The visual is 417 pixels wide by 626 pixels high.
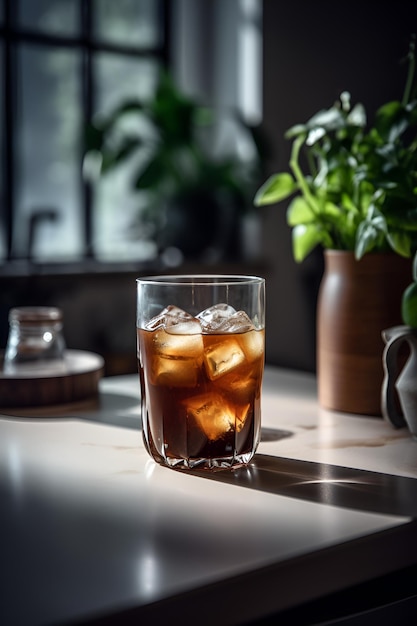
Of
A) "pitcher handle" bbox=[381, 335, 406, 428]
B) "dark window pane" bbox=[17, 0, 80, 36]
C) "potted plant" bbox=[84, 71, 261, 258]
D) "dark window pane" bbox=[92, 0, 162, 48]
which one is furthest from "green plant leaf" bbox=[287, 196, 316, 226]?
"dark window pane" bbox=[92, 0, 162, 48]

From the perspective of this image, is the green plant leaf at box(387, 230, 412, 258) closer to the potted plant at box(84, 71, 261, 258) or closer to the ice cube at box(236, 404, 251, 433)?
the ice cube at box(236, 404, 251, 433)

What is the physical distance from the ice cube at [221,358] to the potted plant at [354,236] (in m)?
0.26

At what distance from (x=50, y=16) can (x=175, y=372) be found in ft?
11.9

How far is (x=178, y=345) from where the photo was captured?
881mm

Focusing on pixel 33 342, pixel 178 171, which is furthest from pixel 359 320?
pixel 178 171

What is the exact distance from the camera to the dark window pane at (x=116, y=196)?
4266mm

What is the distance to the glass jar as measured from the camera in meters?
1.28

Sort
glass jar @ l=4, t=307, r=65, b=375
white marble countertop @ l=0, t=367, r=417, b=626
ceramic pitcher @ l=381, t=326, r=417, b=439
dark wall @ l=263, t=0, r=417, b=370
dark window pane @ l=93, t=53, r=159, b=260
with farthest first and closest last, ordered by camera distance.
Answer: dark window pane @ l=93, t=53, r=159, b=260
dark wall @ l=263, t=0, r=417, b=370
glass jar @ l=4, t=307, r=65, b=375
ceramic pitcher @ l=381, t=326, r=417, b=439
white marble countertop @ l=0, t=367, r=417, b=626

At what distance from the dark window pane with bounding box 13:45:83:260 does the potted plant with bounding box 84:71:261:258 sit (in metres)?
0.14

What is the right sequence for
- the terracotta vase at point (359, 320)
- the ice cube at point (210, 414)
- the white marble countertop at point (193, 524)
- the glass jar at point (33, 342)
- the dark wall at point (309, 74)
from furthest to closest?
the dark wall at point (309, 74) → the glass jar at point (33, 342) → the terracotta vase at point (359, 320) → the ice cube at point (210, 414) → the white marble countertop at point (193, 524)

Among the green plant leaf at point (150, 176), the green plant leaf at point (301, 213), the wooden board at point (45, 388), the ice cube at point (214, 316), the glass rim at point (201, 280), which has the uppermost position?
the green plant leaf at point (150, 176)

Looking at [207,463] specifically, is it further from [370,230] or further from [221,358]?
[370,230]

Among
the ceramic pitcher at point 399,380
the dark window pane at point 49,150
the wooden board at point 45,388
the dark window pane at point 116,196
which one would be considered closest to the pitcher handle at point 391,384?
the ceramic pitcher at point 399,380

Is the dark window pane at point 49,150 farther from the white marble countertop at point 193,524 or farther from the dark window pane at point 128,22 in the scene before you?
the white marble countertop at point 193,524
